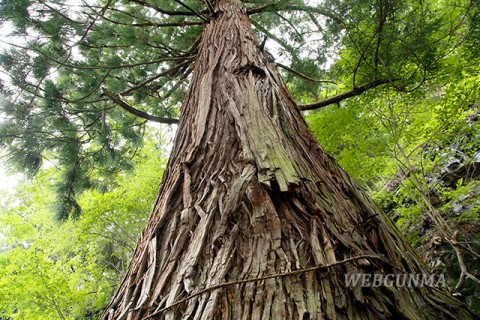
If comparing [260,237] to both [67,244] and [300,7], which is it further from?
[67,244]

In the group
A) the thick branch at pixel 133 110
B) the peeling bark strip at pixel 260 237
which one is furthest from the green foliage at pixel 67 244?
the peeling bark strip at pixel 260 237

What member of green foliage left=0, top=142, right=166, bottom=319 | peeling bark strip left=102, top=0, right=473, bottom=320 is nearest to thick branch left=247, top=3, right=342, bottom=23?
peeling bark strip left=102, top=0, right=473, bottom=320

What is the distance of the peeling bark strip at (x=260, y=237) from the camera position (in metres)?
0.85

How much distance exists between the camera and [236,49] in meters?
2.44

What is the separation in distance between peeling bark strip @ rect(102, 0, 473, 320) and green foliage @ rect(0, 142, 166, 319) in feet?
17.2

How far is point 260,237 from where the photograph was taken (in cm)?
102

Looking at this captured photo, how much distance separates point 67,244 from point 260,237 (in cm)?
735

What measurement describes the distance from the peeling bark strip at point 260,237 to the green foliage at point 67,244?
5.23 meters

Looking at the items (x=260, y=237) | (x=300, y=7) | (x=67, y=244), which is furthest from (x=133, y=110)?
(x=67, y=244)

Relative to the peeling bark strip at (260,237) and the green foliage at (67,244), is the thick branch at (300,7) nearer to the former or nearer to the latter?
the peeling bark strip at (260,237)

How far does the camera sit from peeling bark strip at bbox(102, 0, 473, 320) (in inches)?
33.4

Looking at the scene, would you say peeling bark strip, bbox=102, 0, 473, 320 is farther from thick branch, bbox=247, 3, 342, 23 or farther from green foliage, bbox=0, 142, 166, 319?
green foliage, bbox=0, 142, 166, 319

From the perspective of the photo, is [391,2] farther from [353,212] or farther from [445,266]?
[445,266]

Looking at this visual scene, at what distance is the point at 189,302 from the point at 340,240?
524 millimetres
